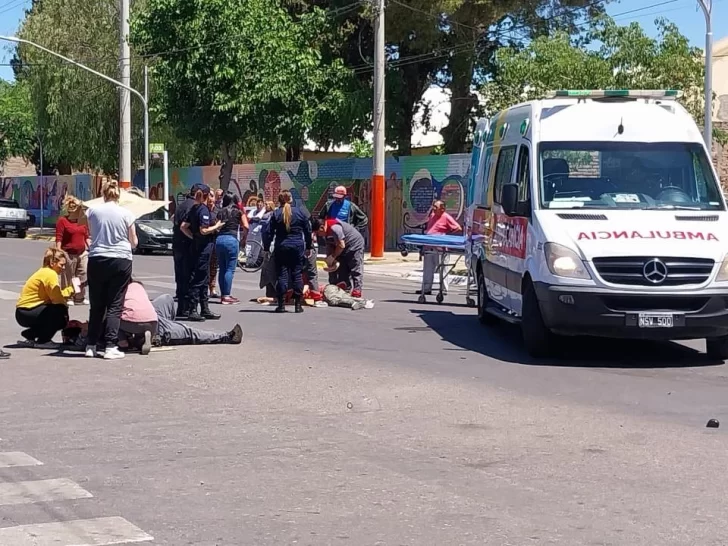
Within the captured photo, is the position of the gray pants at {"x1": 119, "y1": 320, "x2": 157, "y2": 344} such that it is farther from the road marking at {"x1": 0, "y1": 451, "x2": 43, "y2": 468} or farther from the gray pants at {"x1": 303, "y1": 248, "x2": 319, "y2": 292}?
the gray pants at {"x1": 303, "y1": 248, "x2": 319, "y2": 292}

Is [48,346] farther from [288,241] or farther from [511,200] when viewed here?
[511,200]

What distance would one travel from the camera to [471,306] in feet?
57.1

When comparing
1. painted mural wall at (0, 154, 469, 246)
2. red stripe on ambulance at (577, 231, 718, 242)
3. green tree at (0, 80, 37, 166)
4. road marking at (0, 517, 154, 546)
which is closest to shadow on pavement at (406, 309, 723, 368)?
red stripe on ambulance at (577, 231, 718, 242)

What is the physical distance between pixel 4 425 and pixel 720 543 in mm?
5257

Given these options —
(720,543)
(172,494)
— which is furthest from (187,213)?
(720,543)

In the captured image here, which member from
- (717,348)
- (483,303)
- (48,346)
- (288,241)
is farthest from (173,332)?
(717,348)

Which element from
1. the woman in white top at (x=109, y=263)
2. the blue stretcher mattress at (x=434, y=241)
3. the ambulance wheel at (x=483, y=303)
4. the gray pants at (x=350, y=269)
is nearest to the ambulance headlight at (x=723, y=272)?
the ambulance wheel at (x=483, y=303)

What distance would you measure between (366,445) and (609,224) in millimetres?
4284

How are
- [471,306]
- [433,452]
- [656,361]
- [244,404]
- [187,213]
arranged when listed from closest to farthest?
[433,452]
[244,404]
[656,361]
[187,213]
[471,306]

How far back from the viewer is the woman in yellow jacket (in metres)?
12.3

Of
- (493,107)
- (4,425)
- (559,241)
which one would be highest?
(493,107)

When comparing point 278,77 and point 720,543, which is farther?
point 278,77

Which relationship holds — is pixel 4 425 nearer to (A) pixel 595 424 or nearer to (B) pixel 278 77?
(A) pixel 595 424

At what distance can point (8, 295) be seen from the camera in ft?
62.3
